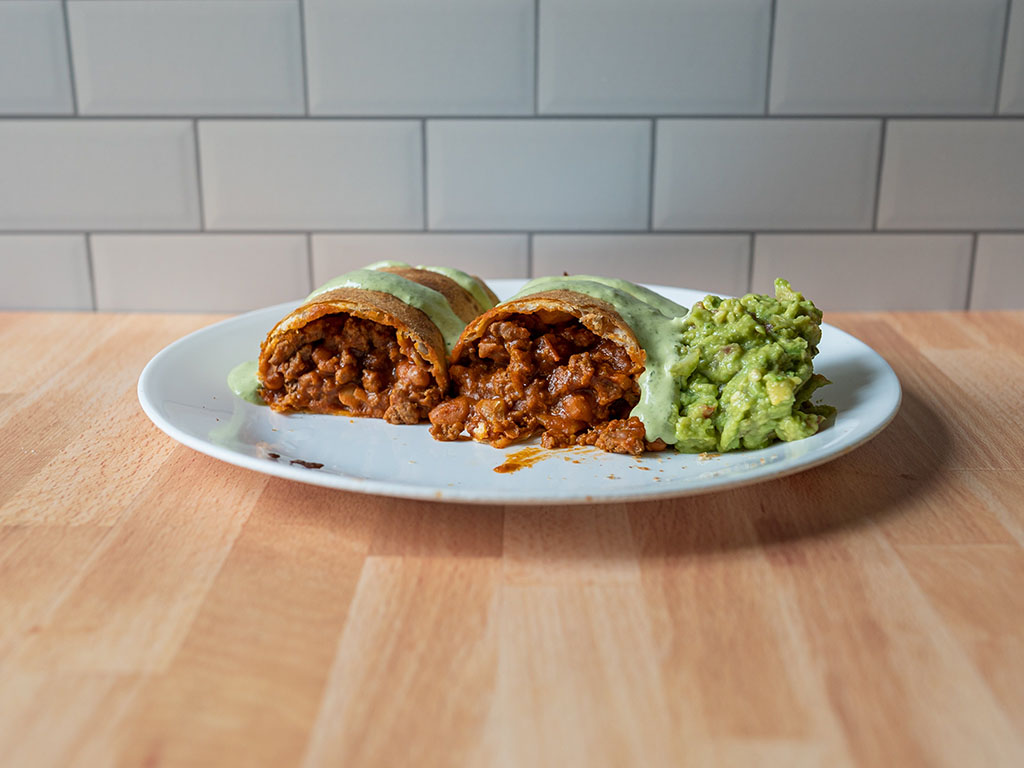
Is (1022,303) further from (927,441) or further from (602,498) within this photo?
(602,498)

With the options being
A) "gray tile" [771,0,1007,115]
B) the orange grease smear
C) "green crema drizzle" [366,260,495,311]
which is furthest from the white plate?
"gray tile" [771,0,1007,115]

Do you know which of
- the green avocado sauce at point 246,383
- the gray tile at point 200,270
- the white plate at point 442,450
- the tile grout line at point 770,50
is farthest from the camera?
the gray tile at point 200,270

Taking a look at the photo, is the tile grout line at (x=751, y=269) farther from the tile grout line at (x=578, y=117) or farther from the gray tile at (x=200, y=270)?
the gray tile at (x=200, y=270)

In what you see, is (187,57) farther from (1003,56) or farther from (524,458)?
(1003,56)

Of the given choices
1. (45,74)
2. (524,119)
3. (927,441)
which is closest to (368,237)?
(524,119)

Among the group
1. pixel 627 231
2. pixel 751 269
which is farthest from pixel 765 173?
pixel 627 231

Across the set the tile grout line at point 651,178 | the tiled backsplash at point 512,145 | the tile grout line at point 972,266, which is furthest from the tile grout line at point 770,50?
the tile grout line at point 972,266

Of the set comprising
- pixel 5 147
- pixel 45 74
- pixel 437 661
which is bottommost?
pixel 437 661
